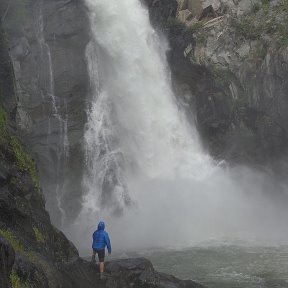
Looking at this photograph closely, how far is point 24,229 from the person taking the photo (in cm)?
1303

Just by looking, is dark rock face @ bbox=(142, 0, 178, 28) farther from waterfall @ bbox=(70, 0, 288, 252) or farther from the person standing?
the person standing

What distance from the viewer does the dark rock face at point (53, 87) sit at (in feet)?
86.7

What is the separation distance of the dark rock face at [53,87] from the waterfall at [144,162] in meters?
0.83

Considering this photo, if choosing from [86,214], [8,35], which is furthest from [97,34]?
[86,214]

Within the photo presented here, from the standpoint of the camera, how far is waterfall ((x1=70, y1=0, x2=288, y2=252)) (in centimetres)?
2658

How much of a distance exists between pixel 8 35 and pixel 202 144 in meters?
14.7

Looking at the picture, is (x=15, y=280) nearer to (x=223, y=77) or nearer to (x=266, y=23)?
(x=223, y=77)

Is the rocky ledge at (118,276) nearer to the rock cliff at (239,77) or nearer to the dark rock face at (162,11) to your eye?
the rock cliff at (239,77)

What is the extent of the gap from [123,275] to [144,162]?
16027 millimetres

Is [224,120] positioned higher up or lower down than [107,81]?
lower down

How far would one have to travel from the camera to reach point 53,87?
28.5 m

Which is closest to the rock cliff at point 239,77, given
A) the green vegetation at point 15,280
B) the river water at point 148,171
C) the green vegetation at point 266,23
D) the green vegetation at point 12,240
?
the green vegetation at point 266,23

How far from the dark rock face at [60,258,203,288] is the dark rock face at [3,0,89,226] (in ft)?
38.8

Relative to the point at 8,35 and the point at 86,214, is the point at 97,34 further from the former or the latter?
the point at 86,214
